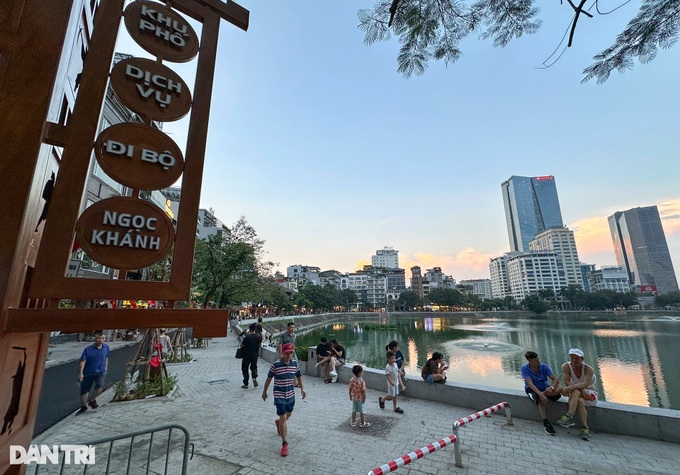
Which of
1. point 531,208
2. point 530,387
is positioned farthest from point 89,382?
point 531,208

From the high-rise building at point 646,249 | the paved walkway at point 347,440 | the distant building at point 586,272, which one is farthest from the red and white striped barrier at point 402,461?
the high-rise building at point 646,249

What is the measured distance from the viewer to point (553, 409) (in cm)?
595

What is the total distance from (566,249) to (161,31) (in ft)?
551

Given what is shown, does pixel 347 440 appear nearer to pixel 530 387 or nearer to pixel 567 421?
pixel 530 387

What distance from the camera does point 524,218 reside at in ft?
575

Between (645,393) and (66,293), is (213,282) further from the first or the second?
(645,393)

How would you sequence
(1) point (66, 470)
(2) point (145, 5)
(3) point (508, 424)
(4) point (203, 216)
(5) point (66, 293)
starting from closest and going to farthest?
(5) point (66, 293) < (2) point (145, 5) < (1) point (66, 470) < (3) point (508, 424) < (4) point (203, 216)

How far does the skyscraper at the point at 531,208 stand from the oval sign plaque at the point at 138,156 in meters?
198

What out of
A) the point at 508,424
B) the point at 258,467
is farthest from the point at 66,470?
the point at 508,424

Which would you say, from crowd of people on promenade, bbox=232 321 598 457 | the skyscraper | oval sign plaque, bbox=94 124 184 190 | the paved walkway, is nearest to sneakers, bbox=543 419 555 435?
crowd of people on promenade, bbox=232 321 598 457

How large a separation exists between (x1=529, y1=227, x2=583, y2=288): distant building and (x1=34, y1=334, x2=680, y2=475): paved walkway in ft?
502

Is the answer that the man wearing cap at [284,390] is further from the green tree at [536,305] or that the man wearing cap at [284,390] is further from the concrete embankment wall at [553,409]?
the green tree at [536,305]

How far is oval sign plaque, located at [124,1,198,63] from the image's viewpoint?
3062 mm

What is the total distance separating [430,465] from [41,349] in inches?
204
